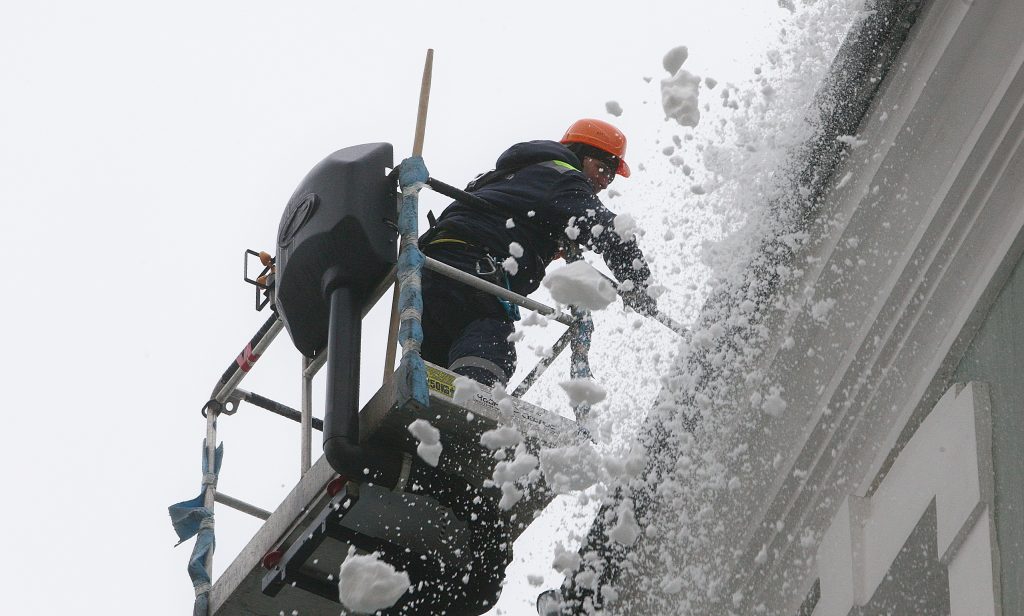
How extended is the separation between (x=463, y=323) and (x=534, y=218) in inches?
24.3

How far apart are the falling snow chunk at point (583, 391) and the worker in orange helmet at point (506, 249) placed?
1.75 ft

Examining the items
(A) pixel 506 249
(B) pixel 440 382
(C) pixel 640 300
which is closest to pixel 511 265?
(A) pixel 506 249

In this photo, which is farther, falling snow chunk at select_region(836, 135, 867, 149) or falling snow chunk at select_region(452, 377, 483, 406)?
falling snow chunk at select_region(452, 377, 483, 406)

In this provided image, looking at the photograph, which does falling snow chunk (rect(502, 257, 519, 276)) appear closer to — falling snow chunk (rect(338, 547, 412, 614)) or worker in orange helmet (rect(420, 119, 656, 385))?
worker in orange helmet (rect(420, 119, 656, 385))

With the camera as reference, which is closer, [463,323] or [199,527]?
[463,323]

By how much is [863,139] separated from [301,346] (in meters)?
2.92

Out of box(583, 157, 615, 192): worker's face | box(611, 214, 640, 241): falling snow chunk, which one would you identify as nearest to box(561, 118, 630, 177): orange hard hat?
box(583, 157, 615, 192): worker's face

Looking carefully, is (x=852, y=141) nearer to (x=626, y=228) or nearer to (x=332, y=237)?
(x=626, y=228)

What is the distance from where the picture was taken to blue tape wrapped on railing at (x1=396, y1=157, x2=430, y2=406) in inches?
238

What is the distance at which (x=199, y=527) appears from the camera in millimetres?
Answer: 7766

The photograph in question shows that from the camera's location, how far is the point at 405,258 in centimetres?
655

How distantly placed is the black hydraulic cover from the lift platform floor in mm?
727

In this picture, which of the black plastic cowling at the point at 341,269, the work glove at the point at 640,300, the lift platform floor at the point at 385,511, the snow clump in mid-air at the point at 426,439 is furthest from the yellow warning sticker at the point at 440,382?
the work glove at the point at 640,300

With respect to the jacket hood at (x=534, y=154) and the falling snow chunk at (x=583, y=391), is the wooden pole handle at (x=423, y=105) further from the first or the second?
the falling snow chunk at (x=583, y=391)
